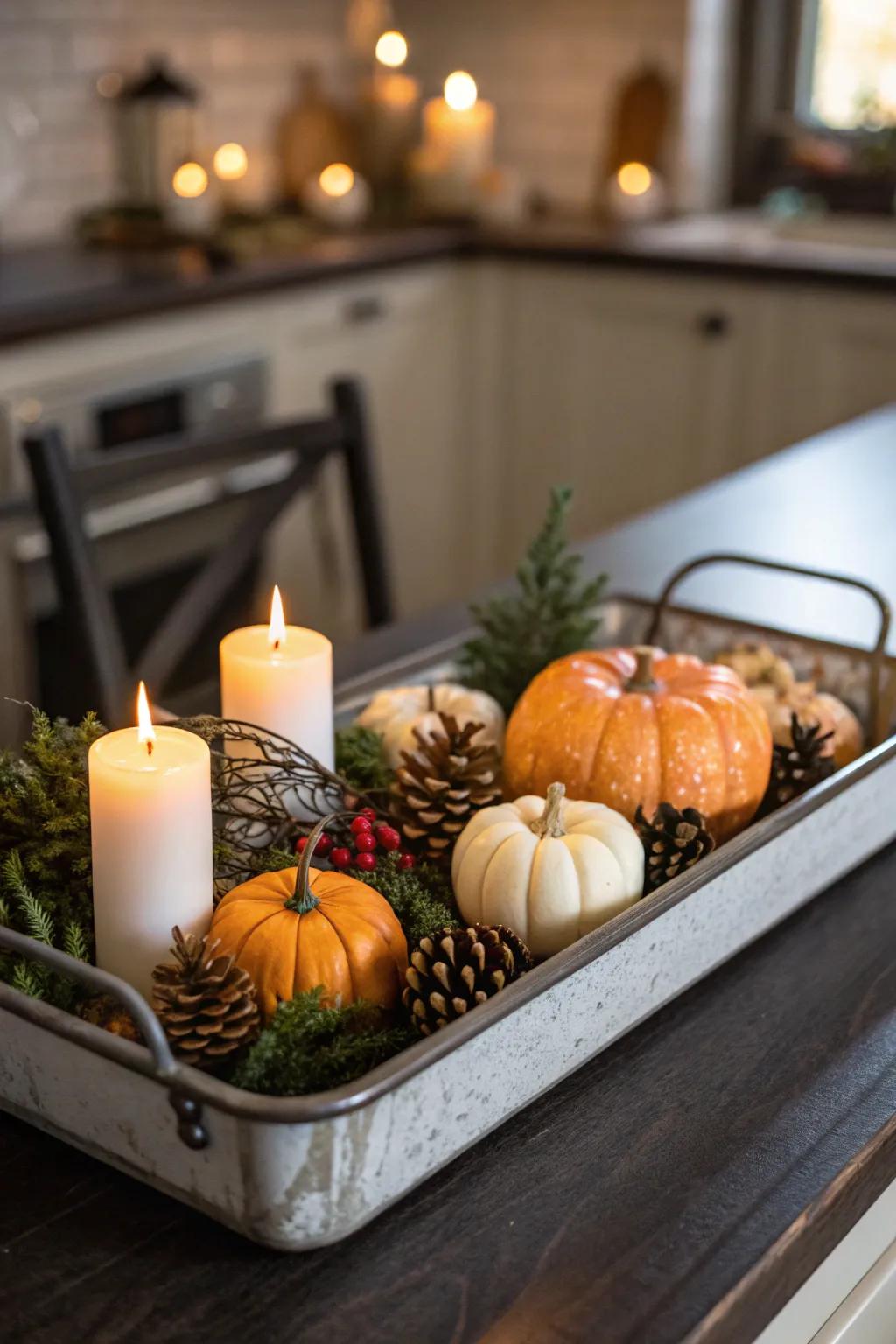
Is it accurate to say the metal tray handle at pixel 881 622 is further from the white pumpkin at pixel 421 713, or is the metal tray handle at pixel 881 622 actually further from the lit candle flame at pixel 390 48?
the lit candle flame at pixel 390 48

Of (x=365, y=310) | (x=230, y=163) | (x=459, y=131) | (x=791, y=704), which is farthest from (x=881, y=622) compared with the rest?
(x=459, y=131)

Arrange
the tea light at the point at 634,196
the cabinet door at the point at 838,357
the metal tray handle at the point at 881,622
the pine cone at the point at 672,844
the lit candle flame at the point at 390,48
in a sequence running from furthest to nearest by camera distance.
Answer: the lit candle flame at the point at 390,48 < the tea light at the point at 634,196 < the cabinet door at the point at 838,357 < the metal tray handle at the point at 881,622 < the pine cone at the point at 672,844

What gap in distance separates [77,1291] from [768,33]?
338cm

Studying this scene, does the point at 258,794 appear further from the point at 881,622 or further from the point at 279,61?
the point at 279,61

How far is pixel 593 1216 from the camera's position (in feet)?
2.25

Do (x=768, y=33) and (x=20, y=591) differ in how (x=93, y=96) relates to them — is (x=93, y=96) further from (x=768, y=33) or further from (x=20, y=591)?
(x=768, y=33)

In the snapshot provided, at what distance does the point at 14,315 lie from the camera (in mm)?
2328

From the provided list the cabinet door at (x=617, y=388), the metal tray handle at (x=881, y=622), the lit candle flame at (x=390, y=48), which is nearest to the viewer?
the metal tray handle at (x=881, y=622)

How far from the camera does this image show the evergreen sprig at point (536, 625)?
3.52ft

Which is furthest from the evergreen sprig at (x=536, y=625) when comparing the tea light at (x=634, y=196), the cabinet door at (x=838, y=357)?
the tea light at (x=634, y=196)

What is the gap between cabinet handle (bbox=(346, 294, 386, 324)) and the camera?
2977mm

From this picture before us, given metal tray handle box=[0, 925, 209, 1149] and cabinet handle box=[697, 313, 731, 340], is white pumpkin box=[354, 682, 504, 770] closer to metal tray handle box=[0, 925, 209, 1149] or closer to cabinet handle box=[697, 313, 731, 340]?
metal tray handle box=[0, 925, 209, 1149]

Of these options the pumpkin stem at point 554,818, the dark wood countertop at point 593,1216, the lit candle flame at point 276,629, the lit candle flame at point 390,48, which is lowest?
the dark wood countertop at point 593,1216

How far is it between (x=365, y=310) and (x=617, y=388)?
56 cm
